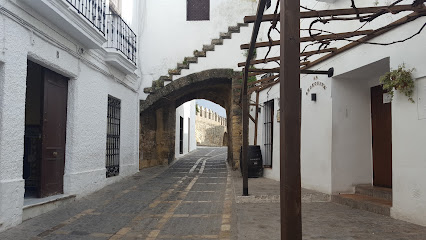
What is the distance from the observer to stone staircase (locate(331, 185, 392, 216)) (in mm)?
5398

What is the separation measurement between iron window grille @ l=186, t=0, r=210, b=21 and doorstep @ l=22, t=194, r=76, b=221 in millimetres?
8322

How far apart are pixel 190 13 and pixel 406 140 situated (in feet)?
32.3

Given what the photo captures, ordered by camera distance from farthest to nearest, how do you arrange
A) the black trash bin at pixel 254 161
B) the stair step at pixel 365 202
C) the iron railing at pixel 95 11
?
the black trash bin at pixel 254 161
the iron railing at pixel 95 11
the stair step at pixel 365 202

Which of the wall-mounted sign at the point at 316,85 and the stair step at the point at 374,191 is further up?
the wall-mounted sign at the point at 316,85

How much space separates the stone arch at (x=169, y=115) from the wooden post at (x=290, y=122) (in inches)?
294

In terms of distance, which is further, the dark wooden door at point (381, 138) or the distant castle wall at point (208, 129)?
the distant castle wall at point (208, 129)

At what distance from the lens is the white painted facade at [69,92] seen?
4.92 m

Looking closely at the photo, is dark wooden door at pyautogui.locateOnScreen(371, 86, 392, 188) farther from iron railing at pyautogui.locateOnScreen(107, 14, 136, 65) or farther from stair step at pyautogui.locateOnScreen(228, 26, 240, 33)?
stair step at pyautogui.locateOnScreen(228, 26, 240, 33)

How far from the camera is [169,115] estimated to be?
15906 millimetres

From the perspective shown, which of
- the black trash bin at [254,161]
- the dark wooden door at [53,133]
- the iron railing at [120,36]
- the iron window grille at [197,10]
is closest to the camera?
the dark wooden door at [53,133]

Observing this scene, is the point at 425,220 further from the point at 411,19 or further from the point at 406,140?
the point at 411,19

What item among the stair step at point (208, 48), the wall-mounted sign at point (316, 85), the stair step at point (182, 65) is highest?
the stair step at point (208, 48)

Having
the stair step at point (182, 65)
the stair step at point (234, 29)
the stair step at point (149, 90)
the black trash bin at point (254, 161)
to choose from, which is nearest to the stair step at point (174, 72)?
the stair step at point (182, 65)

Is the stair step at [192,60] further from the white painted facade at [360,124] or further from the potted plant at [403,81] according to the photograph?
the potted plant at [403,81]
